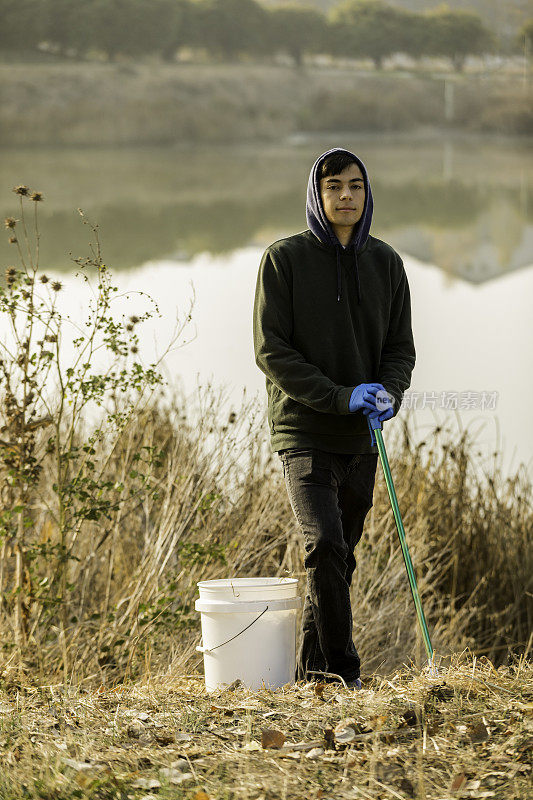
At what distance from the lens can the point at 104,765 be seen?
272 centimetres

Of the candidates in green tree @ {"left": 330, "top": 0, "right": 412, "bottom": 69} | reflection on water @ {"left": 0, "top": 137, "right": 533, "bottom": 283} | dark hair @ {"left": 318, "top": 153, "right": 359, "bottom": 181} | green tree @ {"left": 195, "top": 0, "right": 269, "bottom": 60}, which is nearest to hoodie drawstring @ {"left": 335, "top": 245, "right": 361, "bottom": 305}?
dark hair @ {"left": 318, "top": 153, "right": 359, "bottom": 181}

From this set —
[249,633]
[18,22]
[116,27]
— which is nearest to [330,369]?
[249,633]

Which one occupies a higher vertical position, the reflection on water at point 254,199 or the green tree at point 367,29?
the green tree at point 367,29

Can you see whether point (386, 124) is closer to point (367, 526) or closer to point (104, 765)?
point (367, 526)

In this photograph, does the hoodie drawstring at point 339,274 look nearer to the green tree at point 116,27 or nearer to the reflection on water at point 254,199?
the reflection on water at point 254,199

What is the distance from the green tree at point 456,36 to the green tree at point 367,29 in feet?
0.94

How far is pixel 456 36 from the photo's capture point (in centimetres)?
921

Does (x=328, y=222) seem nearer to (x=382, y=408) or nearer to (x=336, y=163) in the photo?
(x=336, y=163)

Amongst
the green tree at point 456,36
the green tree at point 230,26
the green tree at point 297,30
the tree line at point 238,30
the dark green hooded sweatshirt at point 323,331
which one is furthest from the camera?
the green tree at point 456,36

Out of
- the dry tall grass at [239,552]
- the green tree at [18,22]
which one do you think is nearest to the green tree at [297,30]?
the green tree at [18,22]

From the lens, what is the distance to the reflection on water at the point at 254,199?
796 cm

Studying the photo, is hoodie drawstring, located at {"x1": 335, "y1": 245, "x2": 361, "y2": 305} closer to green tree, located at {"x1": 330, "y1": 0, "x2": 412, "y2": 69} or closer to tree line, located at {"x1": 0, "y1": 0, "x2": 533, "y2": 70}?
tree line, located at {"x1": 0, "y1": 0, "x2": 533, "y2": 70}

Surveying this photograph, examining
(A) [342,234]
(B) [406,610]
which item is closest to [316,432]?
(A) [342,234]

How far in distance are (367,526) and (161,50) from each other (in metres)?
4.82
